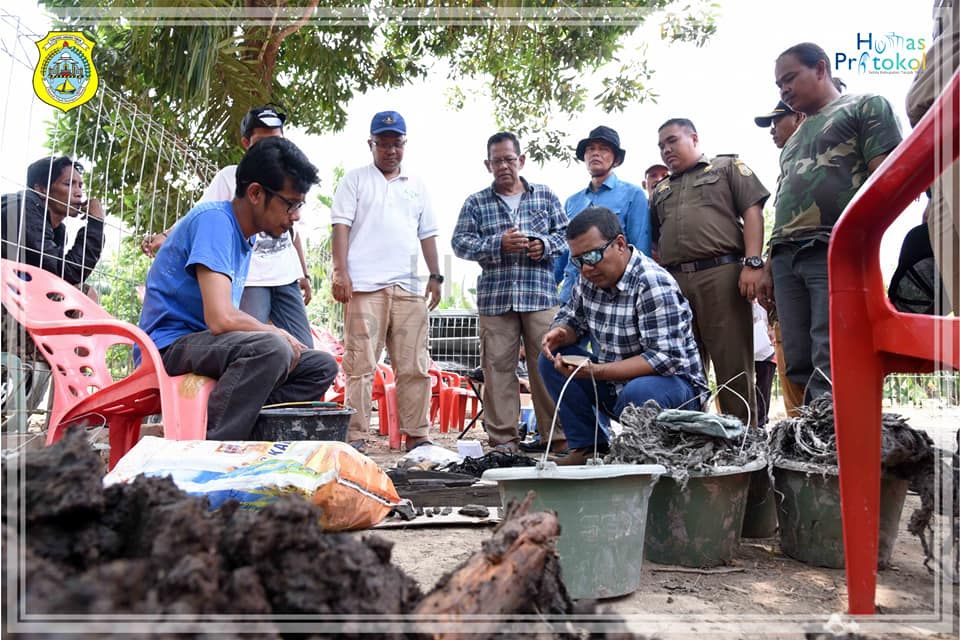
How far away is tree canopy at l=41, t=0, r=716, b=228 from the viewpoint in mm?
5973

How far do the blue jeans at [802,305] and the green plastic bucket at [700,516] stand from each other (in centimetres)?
93

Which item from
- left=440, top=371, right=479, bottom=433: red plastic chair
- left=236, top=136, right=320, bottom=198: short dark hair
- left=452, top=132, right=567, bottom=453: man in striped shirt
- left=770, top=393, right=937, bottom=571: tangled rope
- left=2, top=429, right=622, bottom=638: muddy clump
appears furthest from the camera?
left=440, top=371, right=479, bottom=433: red plastic chair

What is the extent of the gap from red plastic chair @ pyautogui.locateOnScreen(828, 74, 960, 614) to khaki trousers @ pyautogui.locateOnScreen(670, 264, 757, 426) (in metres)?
2.21

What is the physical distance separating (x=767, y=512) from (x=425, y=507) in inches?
54.6

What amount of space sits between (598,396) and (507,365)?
156cm

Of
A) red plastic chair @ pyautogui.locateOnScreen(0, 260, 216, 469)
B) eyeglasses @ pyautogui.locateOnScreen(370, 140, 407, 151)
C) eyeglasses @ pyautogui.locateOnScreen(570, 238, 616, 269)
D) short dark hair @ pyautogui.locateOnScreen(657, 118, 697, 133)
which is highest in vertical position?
eyeglasses @ pyautogui.locateOnScreen(370, 140, 407, 151)

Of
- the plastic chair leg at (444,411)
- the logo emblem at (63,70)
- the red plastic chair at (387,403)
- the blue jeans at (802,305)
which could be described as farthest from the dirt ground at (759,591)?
the plastic chair leg at (444,411)

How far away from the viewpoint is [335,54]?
7863mm

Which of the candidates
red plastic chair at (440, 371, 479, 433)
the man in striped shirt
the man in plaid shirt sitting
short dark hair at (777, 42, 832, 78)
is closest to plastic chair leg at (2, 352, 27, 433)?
the man in plaid shirt sitting

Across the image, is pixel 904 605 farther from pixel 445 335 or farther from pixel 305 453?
pixel 445 335

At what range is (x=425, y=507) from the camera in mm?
3066

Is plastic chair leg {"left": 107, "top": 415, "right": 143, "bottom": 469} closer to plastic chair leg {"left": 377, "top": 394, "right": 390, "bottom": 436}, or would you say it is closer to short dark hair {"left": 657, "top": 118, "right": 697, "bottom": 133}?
short dark hair {"left": 657, "top": 118, "right": 697, "bottom": 133}

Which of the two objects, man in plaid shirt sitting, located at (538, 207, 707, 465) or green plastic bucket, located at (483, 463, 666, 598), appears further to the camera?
man in plaid shirt sitting, located at (538, 207, 707, 465)

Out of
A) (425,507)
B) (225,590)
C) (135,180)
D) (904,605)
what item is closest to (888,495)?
(904,605)
